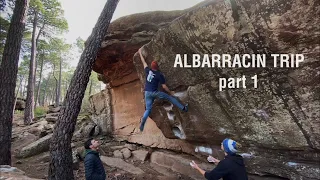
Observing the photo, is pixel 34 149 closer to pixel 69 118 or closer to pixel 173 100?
pixel 69 118

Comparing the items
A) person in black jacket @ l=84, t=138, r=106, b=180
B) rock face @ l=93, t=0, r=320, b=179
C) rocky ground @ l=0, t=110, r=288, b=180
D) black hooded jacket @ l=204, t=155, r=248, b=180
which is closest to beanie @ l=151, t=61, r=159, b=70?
rock face @ l=93, t=0, r=320, b=179

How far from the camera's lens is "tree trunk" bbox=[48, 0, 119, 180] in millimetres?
6543

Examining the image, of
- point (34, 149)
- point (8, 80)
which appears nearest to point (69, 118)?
point (8, 80)

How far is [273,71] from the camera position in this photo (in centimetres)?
543

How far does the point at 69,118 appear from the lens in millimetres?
6746

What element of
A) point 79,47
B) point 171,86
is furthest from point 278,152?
point 79,47

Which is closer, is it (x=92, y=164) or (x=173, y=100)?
(x=92, y=164)

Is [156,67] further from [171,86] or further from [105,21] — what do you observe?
[105,21]

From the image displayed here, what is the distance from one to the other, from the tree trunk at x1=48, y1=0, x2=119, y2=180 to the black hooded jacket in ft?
14.0

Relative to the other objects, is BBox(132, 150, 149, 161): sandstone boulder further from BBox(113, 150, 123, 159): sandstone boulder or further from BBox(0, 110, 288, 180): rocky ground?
BBox(113, 150, 123, 159): sandstone boulder

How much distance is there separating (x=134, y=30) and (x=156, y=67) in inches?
130

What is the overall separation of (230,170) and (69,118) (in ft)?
15.3

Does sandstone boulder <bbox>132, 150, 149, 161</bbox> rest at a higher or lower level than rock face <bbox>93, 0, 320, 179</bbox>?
lower

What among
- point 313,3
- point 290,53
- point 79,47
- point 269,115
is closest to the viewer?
point 313,3
